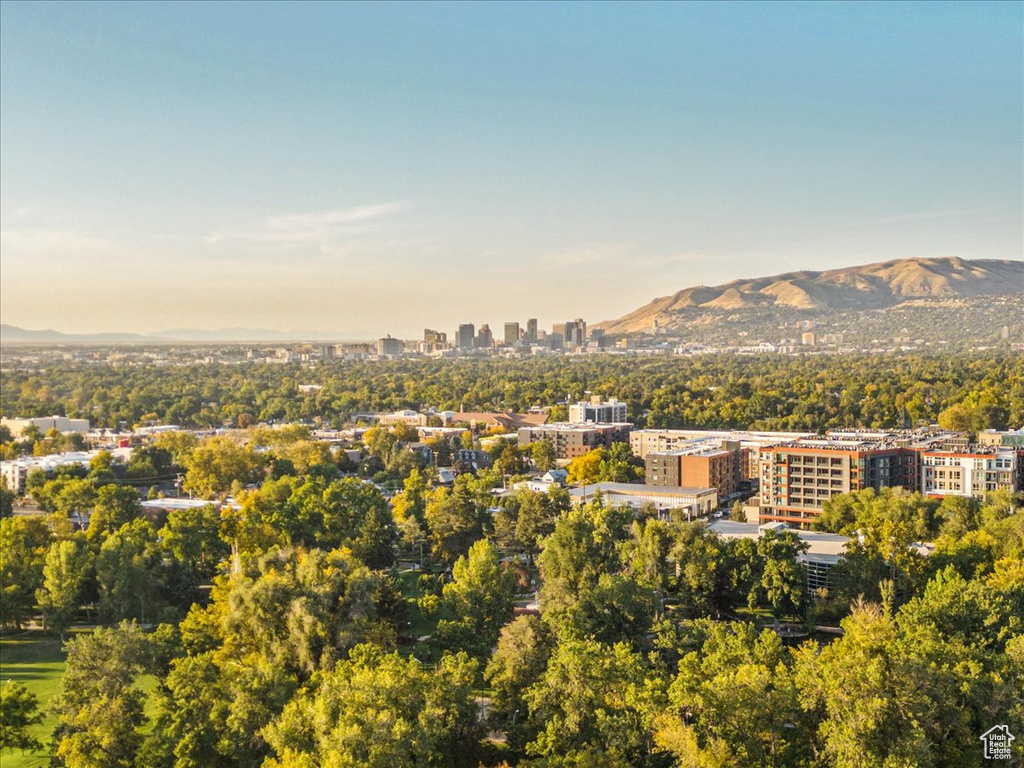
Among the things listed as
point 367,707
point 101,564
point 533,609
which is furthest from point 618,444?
point 367,707

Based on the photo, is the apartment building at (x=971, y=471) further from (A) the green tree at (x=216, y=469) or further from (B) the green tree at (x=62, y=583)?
(B) the green tree at (x=62, y=583)

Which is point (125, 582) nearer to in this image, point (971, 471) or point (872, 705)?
point (872, 705)

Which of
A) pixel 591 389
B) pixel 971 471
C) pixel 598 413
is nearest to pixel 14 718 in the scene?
pixel 971 471

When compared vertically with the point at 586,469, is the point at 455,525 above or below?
above

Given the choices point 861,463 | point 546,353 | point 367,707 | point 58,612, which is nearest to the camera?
point 367,707

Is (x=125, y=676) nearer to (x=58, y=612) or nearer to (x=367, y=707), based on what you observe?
(x=367, y=707)

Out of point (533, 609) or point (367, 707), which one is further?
point (533, 609)

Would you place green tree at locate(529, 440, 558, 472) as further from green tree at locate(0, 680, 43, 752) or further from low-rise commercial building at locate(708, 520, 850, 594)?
green tree at locate(0, 680, 43, 752)
